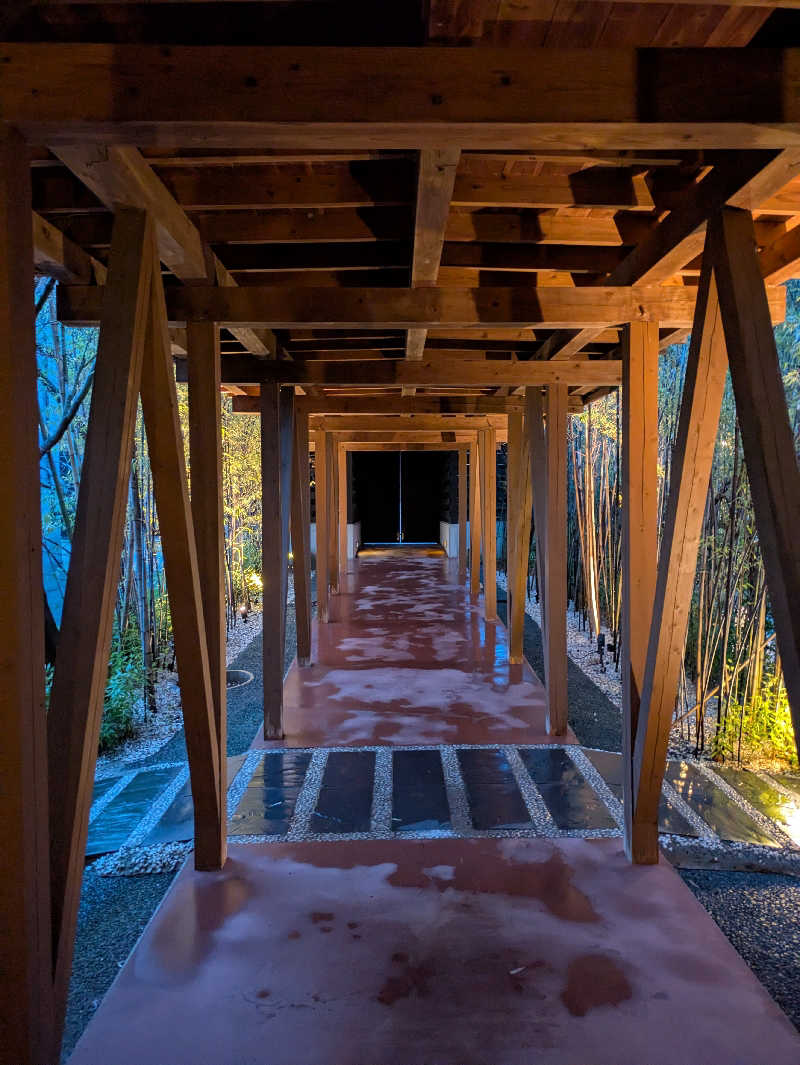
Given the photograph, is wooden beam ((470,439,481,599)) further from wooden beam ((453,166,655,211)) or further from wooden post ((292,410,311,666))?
wooden beam ((453,166,655,211))

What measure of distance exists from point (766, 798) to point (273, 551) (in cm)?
311

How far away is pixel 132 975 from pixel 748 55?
2952 mm

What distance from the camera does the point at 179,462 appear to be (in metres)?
2.38

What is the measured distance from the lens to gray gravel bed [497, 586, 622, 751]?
4672 millimetres

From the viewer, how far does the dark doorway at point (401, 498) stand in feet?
59.9

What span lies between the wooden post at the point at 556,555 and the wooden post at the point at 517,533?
821 millimetres

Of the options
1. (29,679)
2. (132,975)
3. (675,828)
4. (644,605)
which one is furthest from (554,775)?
(29,679)

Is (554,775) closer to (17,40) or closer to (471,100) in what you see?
(471,100)

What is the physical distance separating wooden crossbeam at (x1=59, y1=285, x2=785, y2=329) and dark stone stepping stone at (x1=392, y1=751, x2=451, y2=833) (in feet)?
7.44

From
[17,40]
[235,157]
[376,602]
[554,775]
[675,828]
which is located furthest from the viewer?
[376,602]

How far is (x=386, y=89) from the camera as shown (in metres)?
1.47

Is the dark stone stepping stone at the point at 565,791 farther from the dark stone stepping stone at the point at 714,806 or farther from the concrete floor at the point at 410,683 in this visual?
the dark stone stepping stone at the point at 714,806

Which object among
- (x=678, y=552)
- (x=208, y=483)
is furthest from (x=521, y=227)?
(x=208, y=483)

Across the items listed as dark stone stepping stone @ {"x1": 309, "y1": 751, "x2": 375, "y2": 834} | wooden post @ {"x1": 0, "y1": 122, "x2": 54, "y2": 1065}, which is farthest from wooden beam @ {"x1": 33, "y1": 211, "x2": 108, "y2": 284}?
dark stone stepping stone @ {"x1": 309, "y1": 751, "x2": 375, "y2": 834}
